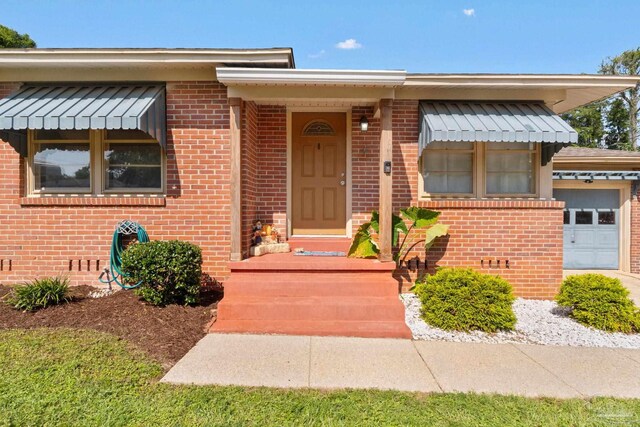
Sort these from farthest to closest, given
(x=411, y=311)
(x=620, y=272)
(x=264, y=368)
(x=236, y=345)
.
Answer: (x=620, y=272) → (x=411, y=311) → (x=236, y=345) → (x=264, y=368)

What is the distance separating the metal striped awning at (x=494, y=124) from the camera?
17.0 feet

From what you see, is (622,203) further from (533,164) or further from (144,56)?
(144,56)

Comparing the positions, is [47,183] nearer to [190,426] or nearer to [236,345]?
[236,345]

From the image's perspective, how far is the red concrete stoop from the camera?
4.24m

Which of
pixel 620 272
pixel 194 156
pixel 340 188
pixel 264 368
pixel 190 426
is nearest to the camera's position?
pixel 190 426

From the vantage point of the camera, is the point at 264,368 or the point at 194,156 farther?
the point at 194,156

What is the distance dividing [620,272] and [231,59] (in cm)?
1079

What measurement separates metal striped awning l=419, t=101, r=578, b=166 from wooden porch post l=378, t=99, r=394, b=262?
2.58ft

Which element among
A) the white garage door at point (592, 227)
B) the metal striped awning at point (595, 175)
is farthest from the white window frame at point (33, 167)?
the white garage door at point (592, 227)

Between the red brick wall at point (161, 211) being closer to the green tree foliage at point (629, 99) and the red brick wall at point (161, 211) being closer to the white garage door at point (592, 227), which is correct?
the white garage door at point (592, 227)

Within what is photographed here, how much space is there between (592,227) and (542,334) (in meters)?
6.66

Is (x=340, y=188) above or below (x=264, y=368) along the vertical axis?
above

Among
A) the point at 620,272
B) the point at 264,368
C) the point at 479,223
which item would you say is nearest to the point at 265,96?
the point at 264,368

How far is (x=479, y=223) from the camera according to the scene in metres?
5.95
